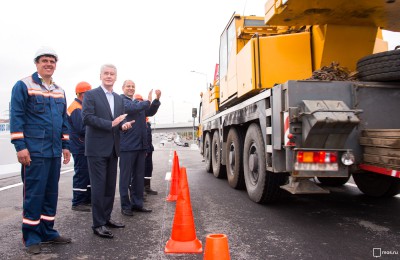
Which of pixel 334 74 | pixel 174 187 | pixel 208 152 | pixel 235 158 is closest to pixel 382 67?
pixel 334 74

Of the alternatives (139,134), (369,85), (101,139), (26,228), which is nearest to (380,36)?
(369,85)

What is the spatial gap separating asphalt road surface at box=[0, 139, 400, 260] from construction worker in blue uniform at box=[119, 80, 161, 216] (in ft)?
0.86

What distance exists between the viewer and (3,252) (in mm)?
3533

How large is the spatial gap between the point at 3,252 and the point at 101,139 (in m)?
1.48

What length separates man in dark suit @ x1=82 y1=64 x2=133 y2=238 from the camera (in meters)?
4.10

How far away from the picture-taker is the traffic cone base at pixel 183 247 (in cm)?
348

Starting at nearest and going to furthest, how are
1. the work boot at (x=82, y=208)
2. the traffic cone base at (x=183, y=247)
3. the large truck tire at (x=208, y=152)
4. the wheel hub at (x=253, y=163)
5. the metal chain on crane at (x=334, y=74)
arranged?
1. the traffic cone base at (x=183, y=247)
2. the metal chain on crane at (x=334, y=74)
3. the work boot at (x=82, y=208)
4. the wheel hub at (x=253, y=163)
5. the large truck tire at (x=208, y=152)

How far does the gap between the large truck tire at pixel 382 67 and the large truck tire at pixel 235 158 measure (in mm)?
2652

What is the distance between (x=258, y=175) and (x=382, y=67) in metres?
2.25

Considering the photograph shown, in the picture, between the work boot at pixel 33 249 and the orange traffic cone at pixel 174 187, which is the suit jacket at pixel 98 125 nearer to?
the work boot at pixel 33 249

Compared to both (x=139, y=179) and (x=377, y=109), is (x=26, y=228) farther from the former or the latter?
(x=377, y=109)

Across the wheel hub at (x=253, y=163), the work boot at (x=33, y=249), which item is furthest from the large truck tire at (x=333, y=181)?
the work boot at (x=33, y=249)
